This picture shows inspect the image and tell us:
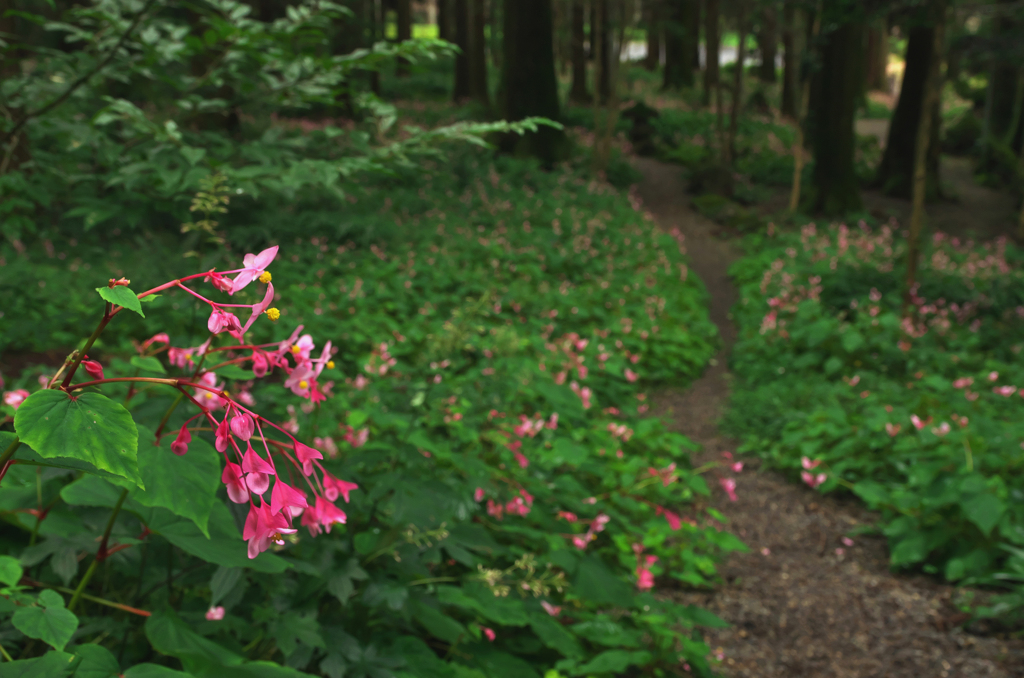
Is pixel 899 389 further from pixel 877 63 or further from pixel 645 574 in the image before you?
pixel 877 63

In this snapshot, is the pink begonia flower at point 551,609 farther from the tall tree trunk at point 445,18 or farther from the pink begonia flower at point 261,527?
the tall tree trunk at point 445,18

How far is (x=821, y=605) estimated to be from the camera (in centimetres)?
345

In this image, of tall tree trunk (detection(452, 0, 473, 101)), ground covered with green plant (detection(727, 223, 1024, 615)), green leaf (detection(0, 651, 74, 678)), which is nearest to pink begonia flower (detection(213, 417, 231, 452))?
green leaf (detection(0, 651, 74, 678))

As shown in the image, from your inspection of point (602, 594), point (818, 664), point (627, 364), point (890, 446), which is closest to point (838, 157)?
point (627, 364)

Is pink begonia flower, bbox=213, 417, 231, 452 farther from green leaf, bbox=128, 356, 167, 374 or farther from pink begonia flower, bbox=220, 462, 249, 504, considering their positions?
green leaf, bbox=128, 356, 167, 374

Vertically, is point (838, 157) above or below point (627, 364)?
above

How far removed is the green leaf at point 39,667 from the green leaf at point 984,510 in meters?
→ 3.85

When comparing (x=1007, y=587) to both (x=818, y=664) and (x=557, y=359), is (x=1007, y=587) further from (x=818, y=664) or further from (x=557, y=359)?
(x=557, y=359)

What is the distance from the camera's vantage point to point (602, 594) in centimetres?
223

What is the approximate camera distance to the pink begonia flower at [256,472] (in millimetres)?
784

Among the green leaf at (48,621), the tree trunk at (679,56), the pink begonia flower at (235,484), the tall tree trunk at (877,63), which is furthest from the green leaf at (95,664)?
the tall tree trunk at (877,63)

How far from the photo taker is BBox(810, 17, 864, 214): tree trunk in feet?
38.9

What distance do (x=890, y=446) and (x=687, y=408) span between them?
6.26 ft

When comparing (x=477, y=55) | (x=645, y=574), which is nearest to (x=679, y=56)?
(x=477, y=55)
